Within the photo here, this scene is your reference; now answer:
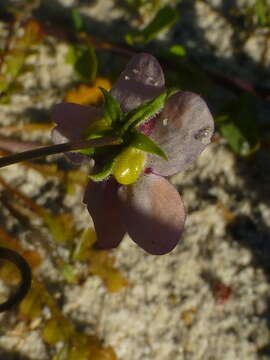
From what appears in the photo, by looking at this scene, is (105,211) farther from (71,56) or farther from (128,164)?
(71,56)

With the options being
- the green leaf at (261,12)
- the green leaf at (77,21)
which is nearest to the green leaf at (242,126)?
the green leaf at (261,12)

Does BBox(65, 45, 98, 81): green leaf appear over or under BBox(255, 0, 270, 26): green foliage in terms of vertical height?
under

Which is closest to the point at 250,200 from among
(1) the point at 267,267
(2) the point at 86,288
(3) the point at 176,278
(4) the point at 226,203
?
(4) the point at 226,203

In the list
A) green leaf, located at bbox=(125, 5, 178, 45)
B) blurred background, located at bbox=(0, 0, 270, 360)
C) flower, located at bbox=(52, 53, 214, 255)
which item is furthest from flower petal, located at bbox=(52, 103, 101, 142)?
green leaf, located at bbox=(125, 5, 178, 45)

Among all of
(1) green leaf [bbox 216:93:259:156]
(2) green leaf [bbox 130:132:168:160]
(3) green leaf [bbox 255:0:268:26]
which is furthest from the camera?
(3) green leaf [bbox 255:0:268:26]

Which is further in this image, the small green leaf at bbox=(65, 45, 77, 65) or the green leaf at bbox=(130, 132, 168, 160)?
the small green leaf at bbox=(65, 45, 77, 65)

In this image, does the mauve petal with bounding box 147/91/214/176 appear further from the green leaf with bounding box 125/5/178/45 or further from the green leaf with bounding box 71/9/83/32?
the green leaf with bounding box 71/9/83/32

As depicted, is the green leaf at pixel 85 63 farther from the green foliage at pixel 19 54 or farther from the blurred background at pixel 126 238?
the green foliage at pixel 19 54
